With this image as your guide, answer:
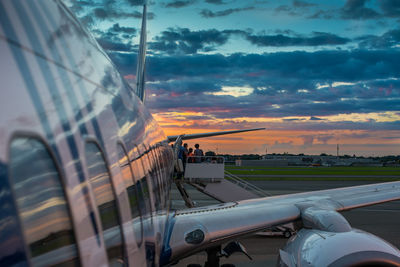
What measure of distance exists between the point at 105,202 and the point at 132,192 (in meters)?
0.93

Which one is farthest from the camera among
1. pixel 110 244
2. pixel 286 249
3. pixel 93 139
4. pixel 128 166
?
pixel 286 249

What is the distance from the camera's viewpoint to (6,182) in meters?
1.40

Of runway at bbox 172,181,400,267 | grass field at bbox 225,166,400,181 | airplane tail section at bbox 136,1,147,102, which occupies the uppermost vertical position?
airplane tail section at bbox 136,1,147,102

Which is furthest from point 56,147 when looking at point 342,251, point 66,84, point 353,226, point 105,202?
point 353,226

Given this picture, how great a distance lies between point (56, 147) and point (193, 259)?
31.6 ft

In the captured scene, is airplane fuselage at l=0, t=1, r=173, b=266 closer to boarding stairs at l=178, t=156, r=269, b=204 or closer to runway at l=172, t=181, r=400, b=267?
runway at l=172, t=181, r=400, b=267

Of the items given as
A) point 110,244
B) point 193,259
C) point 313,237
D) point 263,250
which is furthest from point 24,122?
point 263,250

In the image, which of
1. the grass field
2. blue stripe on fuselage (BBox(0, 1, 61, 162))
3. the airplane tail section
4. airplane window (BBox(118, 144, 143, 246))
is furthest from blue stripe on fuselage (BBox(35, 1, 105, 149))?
the grass field

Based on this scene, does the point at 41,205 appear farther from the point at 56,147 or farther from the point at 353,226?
the point at 353,226

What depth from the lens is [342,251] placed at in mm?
4602

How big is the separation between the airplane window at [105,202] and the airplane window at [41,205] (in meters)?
0.42

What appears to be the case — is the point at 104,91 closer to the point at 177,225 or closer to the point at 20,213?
the point at 20,213

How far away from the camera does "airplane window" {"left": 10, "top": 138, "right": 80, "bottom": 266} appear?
154cm

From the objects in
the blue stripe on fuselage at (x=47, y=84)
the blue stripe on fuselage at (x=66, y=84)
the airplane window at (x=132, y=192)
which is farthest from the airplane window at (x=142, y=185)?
the blue stripe on fuselage at (x=47, y=84)
